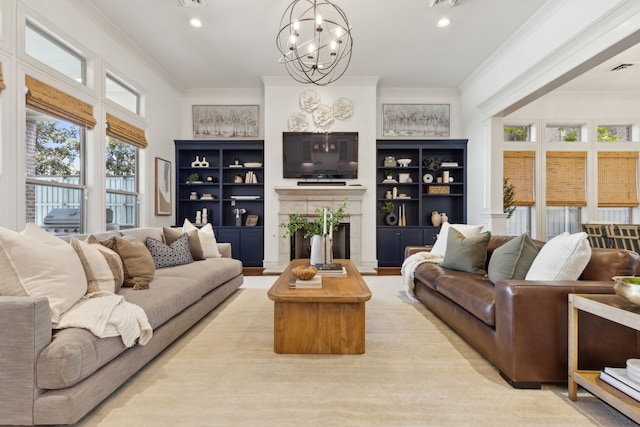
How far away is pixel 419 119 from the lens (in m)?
6.23

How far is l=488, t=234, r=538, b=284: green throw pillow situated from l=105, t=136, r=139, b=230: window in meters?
4.51

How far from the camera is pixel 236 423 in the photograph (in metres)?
1.47

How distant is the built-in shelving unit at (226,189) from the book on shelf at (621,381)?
16.5ft

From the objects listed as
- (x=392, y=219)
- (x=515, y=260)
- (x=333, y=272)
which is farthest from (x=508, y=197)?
(x=333, y=272)

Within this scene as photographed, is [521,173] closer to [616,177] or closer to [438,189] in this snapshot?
[438,189]

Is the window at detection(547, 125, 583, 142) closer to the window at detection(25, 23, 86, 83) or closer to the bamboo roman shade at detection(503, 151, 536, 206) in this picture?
the bamboo roman shade at detection(503, 151, 536, 206)

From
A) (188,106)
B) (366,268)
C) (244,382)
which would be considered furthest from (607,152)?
(188,106)

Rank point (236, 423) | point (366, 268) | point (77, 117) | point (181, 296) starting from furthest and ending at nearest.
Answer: point (366, 268)
point (77, 117)
point (181, 296)
point (236, 423)

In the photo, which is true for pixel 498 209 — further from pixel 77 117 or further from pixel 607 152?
pixel 77 117

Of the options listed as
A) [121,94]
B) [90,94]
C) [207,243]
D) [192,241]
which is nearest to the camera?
[192,241]

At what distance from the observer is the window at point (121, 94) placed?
14.3ft

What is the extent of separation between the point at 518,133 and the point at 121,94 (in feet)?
22.5

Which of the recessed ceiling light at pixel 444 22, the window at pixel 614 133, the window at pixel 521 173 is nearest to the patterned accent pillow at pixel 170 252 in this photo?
the recessed ceiling light at pixel 444 22

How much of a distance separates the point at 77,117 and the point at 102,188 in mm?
870
